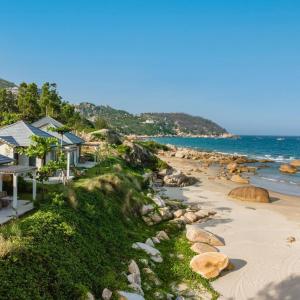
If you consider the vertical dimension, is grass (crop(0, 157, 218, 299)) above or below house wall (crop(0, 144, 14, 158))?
below

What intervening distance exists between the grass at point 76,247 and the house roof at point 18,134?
7084 mm

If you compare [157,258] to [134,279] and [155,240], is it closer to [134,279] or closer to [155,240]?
[155,240]

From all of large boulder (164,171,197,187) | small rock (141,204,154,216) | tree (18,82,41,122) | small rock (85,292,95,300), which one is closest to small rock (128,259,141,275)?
small rock (85,292,95,300)

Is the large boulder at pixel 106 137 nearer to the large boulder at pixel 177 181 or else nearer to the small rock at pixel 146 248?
the large boulder at pixel 177 181

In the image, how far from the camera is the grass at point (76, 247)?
37.1 feet

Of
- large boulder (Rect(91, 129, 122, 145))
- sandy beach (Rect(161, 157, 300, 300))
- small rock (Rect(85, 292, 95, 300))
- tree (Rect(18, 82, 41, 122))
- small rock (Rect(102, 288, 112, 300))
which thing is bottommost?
sandy beach (Rect(161, 157, 300, 300))

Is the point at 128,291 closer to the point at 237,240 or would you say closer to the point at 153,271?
the point at 153,271

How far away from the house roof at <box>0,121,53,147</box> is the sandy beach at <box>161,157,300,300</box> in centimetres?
1568

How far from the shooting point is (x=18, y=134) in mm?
29281

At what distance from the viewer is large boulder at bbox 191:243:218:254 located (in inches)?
762

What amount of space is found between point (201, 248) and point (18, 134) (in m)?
18.8

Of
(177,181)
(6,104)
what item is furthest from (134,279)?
(6,104)

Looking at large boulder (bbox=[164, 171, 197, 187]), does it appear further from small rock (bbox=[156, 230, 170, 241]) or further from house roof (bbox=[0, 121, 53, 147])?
small rock (bbox=[156, 230, 170, 241])

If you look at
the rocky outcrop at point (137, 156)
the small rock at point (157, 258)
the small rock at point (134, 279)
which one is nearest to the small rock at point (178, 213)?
the small rock at point (157, 258)
